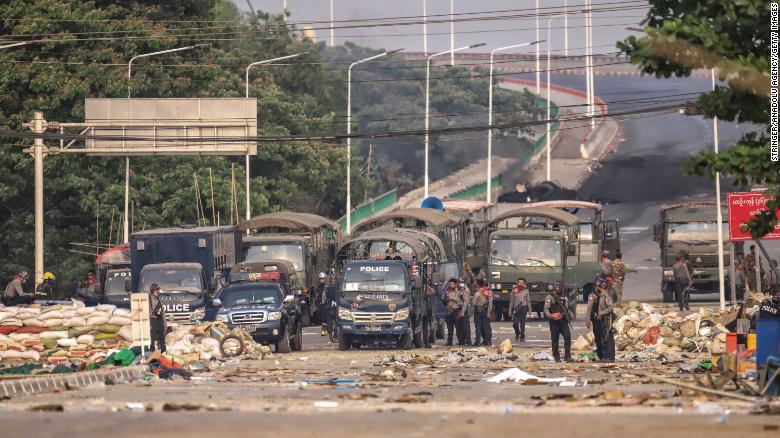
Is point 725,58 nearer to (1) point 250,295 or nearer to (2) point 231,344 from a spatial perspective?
(2) point 231,344

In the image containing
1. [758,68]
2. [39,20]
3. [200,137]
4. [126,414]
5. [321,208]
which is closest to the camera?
[126,414]

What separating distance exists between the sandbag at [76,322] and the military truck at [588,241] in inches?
700

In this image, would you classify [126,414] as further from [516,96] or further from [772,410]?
[516,96]

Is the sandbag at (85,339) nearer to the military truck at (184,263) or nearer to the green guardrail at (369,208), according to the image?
the military truck at (184,263)

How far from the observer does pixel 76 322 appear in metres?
33.5

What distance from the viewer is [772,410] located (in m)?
18.3

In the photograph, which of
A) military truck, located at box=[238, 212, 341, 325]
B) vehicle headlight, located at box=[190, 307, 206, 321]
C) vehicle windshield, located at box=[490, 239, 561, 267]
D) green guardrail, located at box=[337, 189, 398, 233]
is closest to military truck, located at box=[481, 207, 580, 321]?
vehicle windshield, located at box=[490, 239, 561, 267]

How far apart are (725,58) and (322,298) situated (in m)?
24.8

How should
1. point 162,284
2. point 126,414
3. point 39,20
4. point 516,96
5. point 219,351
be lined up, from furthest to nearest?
point 516,96 → point 39,20 → point 162,284 → point 219,351 → point 126,414

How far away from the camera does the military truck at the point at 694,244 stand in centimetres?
5097

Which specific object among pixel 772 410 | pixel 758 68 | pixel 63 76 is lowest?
pixel 772 410

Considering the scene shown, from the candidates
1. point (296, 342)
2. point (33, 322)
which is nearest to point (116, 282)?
point (296, 342)

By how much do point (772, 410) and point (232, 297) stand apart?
19394mm

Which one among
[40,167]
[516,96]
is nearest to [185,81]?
[40,167]
